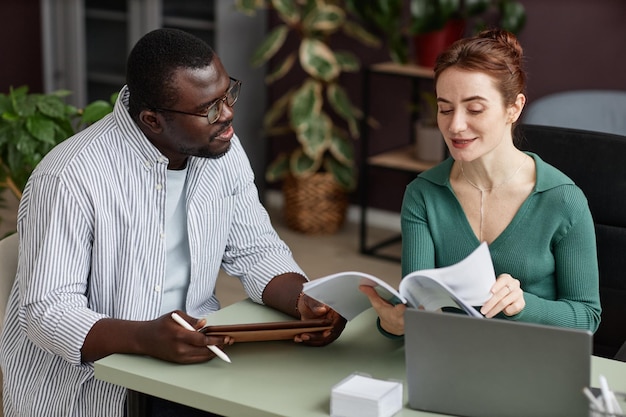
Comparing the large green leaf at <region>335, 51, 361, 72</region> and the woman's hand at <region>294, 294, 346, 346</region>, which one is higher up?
the large green leaf at <region>335, 51, 361, 72</region>

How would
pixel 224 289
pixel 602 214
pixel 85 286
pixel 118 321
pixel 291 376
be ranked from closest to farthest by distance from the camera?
pixel 291 376, pixel 118 321, pixel 85 286, pixel 602 214, pixel 224 289

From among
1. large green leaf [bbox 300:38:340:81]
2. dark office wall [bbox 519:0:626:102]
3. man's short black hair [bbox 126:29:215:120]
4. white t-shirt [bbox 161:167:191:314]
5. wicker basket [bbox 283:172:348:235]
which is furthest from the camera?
wicker basket [bbox 283:172:348:235]

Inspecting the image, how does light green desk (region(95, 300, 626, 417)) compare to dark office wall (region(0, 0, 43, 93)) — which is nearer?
light green desk (region(95, 300, 626, 417))

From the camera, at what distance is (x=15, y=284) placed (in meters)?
1.97

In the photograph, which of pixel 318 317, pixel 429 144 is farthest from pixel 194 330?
pixel 429 144

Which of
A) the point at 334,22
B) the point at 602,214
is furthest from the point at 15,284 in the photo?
the point at 334,22

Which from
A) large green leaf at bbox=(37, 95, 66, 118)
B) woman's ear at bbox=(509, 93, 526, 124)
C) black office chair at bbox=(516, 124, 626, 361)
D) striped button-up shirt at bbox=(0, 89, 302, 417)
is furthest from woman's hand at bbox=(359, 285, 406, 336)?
large green leaf at bbox=(37, 95, 66, 118)

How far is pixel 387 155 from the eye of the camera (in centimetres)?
460

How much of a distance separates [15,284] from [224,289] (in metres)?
2.12

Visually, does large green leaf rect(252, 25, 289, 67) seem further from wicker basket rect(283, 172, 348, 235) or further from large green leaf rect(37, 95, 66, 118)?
large green leaf rect(37, 95, 66, 118)

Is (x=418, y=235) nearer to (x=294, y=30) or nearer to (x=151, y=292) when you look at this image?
(x=151, y=292)

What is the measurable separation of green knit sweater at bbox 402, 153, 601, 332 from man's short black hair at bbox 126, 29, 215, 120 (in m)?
0.51

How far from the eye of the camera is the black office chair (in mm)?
2129

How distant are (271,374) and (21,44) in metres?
4.82
